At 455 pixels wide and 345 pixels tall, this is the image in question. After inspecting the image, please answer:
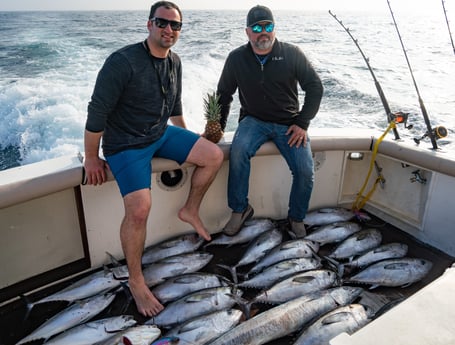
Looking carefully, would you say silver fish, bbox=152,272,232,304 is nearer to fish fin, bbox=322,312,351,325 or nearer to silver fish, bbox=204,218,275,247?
silver fish, bbox=204,218,275,247

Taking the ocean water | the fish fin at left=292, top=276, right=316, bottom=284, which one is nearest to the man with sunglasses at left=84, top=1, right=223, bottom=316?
the fish fin at left=292, top=276, right=316, bottom=284

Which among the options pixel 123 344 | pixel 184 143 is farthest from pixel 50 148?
pixel 123 344

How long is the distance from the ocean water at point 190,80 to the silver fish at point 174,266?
2601 mm

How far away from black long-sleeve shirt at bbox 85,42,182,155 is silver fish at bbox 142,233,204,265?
0.79 m

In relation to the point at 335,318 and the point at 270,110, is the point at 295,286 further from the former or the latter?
the point at 270,110

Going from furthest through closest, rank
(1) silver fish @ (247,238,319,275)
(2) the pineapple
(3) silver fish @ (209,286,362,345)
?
(2) the pineapple, (1) silver fish @ (247,238,319,275), (3) silver fish @ (209,286,362,345)

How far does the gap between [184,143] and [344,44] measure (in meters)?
14.6

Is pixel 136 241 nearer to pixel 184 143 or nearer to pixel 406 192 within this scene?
pixel 184 143

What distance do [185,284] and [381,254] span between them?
1.42m

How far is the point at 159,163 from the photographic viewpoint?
2.70m

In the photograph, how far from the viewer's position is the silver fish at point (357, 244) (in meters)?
2.92

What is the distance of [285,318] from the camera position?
2135mm

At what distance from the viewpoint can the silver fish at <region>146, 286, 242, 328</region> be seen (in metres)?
2.25

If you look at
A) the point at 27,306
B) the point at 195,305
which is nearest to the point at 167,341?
the point at 195,305
